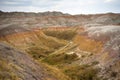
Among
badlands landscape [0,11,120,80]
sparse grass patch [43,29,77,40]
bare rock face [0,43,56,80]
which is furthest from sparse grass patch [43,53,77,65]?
sparse grass patch [43,29,77,40]

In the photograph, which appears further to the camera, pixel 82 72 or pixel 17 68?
pixel 82 72

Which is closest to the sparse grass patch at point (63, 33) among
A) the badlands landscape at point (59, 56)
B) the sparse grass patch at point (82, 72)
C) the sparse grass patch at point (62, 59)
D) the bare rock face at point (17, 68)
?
the badlands landscape at point (59, 56)

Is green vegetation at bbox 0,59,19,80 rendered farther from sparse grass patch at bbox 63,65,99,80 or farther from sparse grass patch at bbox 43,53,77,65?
sparse grass patch at bbox 43,53,77,65

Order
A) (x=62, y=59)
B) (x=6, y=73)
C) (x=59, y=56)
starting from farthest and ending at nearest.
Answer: (x=59, y=56), (x=62, y=59), (x=6, y=73)

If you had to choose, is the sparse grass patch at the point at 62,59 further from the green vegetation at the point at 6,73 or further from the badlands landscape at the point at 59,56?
the green vegetation at the point at 6,73

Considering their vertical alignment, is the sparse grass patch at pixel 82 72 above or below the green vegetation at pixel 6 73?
below

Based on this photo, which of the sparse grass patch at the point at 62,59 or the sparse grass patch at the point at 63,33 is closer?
the sparse grass patch at the point at 62,59

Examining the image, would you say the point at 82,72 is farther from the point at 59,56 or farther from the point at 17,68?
the point at 17,68

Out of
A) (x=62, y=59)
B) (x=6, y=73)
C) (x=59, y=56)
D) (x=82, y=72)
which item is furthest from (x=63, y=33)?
(x=6, y=73)
